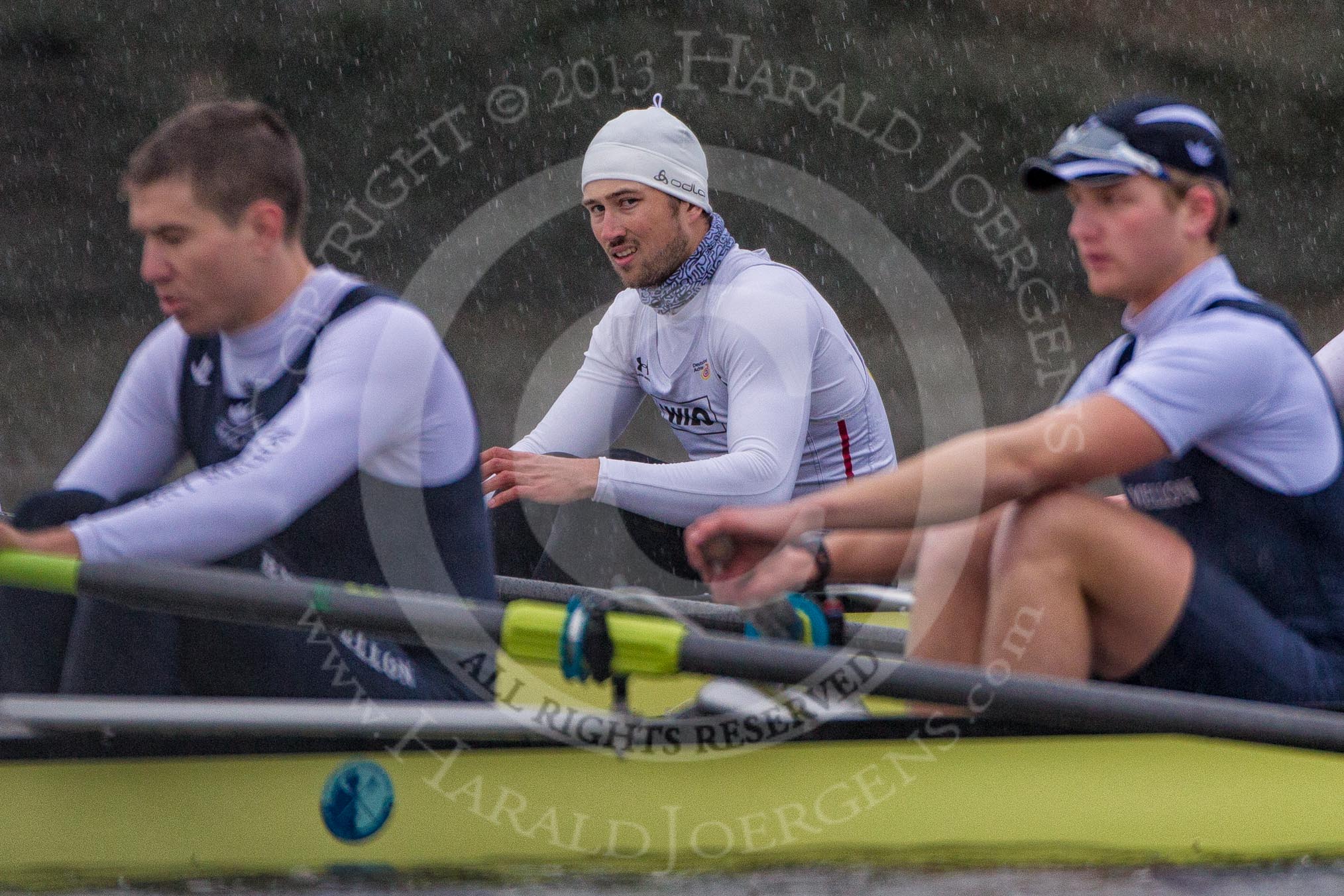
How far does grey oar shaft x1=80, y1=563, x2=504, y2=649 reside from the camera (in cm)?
239

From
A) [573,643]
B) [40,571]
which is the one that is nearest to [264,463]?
[40,571]

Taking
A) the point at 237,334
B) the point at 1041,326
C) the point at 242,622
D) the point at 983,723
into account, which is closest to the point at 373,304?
the point at 237,334

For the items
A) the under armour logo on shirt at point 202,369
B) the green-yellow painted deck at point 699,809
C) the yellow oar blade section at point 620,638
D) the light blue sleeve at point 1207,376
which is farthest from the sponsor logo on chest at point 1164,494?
the under armour logo on shirt at point 202,369

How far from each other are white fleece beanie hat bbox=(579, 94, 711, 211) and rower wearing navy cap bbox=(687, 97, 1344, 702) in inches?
54.2

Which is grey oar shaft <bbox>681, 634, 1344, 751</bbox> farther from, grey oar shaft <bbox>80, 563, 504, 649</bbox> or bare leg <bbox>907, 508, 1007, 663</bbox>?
grey oar shaft <bbox>80, 563, 504, 649</bbox>

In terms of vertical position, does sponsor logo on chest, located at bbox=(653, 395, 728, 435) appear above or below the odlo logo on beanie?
below

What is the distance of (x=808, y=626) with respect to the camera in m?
3.03

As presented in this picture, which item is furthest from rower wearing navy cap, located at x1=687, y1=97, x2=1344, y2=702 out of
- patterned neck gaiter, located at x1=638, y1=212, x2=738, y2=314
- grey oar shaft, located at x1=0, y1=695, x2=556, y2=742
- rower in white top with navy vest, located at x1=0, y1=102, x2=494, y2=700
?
patterned neck gaiter, located at x1=638, y1=212, x2=738, y2=314

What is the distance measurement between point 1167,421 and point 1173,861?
814 mm

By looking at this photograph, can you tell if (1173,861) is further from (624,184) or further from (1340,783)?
(624,184)

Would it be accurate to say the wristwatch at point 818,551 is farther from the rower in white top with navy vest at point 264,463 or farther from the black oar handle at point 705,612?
the rower in white top with navy vest at point 264,463

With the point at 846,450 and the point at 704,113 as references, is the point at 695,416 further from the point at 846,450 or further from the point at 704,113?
the point at 704,113

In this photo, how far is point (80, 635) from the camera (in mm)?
2533

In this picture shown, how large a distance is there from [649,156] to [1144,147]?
1.57 metres
